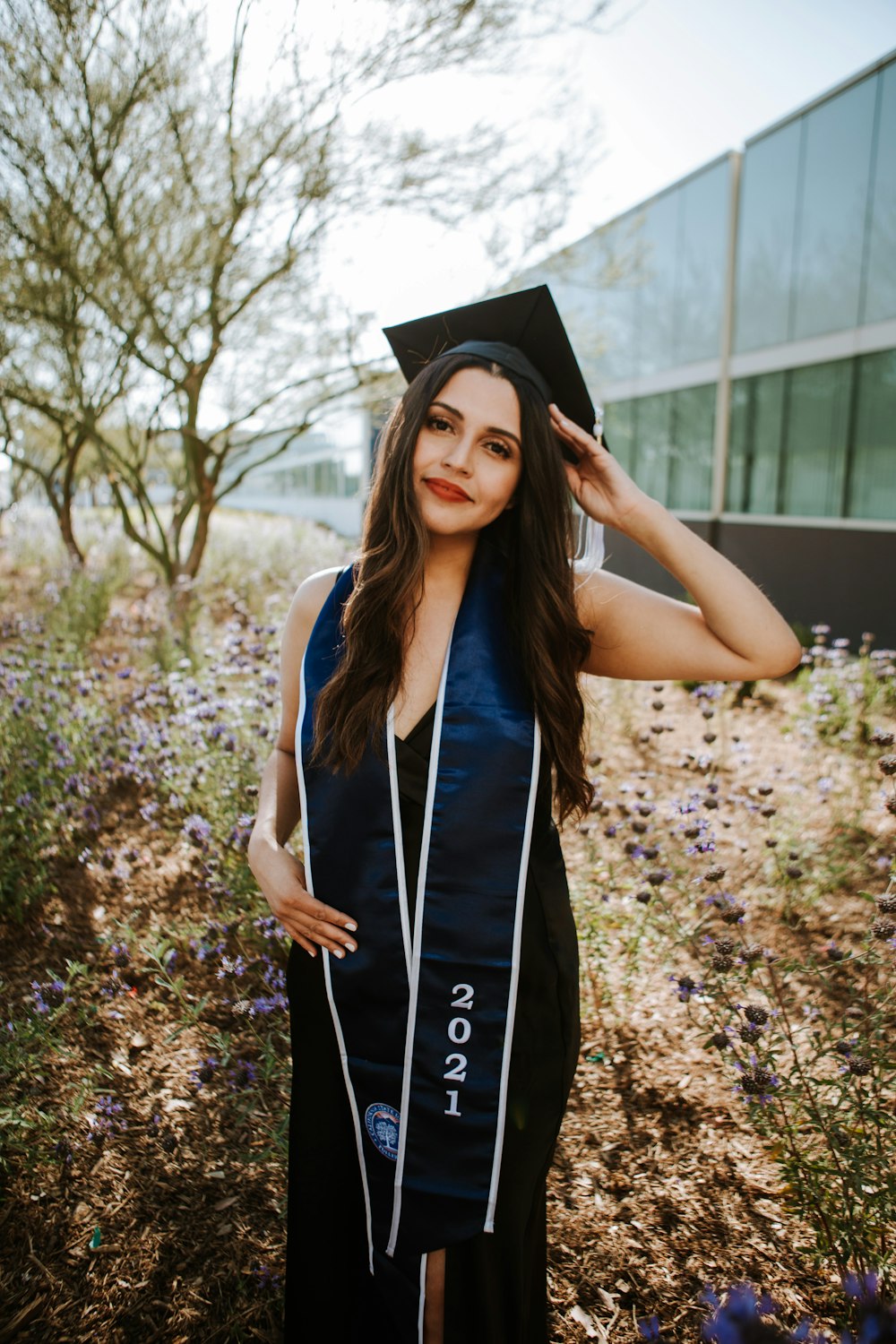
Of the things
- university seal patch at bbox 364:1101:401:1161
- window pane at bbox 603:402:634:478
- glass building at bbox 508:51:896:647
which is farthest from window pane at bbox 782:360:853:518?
university seal patch at bbox 364:1101:401:1161

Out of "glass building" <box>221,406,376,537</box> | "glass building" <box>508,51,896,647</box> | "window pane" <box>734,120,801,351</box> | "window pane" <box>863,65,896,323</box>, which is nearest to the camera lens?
"window pane" <box>863,65,896,323</box>

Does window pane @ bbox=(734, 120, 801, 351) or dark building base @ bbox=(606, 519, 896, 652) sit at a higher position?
window pane @ bbox=(734, 120, 801, 351)

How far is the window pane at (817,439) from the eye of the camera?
35.8 ft

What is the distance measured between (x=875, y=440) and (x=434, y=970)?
1094 centimetres

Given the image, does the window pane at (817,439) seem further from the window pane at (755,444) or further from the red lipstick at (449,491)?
the red lipstick at (449,491)

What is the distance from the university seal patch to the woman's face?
1.04m

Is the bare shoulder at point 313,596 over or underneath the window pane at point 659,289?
underneath

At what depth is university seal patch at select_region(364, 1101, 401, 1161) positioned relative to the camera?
1435 millimetres

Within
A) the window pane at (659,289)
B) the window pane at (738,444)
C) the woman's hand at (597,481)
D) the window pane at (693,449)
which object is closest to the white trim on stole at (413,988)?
the woman's hand at (597,481)

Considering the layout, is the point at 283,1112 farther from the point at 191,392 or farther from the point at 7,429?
the point at 7,429

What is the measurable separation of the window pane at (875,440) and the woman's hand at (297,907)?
10562mm

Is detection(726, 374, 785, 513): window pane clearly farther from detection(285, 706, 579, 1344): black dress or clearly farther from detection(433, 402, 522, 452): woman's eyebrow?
detection(285, 706, 579, 1344): black dress

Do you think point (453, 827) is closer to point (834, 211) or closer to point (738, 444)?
point (834, 211)

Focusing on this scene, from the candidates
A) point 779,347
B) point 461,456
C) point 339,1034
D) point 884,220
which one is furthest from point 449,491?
point 779,347
